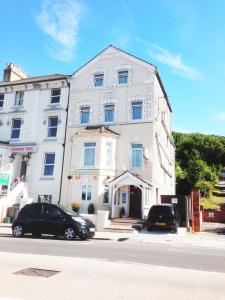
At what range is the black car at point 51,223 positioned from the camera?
16.0 m

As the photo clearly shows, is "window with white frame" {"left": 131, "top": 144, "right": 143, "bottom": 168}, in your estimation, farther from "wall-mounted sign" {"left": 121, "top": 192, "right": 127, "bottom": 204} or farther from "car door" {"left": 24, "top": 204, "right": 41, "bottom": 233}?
"car door" {"left": 24, "top": 204, "right": 41, "bottom": 233}

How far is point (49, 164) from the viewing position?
2839 centimetres

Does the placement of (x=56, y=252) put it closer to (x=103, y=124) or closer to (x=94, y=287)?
(x=94, y=287)

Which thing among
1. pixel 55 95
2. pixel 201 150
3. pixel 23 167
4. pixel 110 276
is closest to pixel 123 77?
pixel 55 95

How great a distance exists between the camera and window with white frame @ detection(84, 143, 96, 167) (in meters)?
26.5

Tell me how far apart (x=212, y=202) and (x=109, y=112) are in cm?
2531

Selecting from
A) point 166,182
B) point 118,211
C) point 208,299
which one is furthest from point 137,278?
point 166,182

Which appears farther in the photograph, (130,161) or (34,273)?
(130,161)

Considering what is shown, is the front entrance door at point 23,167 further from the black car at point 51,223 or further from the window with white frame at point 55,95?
the black car at point 51,223

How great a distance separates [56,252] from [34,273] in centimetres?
354

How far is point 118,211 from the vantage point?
25078 millimetres

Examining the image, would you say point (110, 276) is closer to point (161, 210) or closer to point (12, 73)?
point (161, 210)

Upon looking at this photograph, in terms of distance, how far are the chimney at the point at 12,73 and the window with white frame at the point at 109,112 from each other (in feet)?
41.1

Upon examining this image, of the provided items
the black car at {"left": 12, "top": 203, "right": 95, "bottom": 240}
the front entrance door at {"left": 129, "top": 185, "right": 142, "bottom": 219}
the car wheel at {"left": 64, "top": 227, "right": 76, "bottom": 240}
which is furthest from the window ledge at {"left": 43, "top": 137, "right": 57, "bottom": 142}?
the car wheel at {"left": 64, "top": 227, "right": 76, "bottom": 240}
